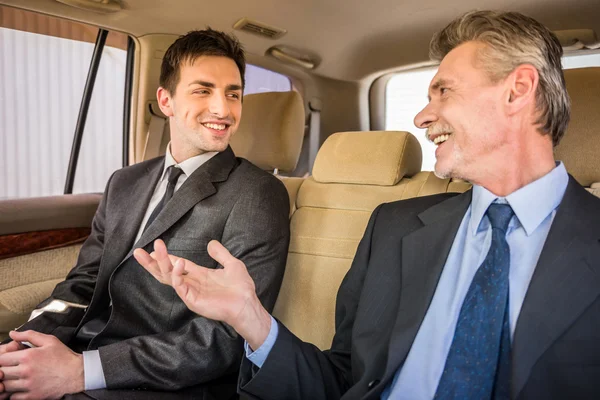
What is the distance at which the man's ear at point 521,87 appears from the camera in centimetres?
130

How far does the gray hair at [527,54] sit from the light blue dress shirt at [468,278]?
0.17m

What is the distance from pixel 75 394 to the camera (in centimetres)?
142

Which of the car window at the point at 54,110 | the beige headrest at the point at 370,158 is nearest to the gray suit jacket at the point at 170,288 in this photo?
the beige headrest at the point at 370,158

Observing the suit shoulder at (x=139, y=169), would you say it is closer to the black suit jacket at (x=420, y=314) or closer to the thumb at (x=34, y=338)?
the thumb at (x=34, y=338)

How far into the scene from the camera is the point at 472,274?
1.22 m

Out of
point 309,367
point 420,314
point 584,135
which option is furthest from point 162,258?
point 584,135

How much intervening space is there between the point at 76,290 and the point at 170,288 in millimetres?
424

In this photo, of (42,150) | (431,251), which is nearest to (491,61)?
(431,251)

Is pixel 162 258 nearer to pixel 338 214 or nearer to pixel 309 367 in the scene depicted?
pixel 309 367

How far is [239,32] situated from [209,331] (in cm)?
166

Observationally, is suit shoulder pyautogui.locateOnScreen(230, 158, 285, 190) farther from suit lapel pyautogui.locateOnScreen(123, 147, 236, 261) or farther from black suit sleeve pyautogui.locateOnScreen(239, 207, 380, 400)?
black suit sleeve pyautogui.locateOnScreen(239, 207, 380, 400)

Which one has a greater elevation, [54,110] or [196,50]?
[196,50]

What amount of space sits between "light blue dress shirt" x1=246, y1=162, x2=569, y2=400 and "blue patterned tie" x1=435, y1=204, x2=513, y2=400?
4 cm

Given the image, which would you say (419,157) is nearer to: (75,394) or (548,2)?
(548,2)
